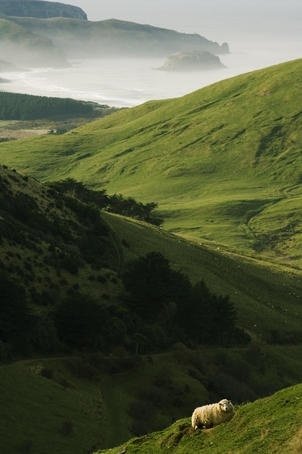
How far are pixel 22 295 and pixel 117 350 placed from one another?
9.01m

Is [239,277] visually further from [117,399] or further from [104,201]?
[104,201]

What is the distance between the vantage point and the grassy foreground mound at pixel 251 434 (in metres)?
26.7

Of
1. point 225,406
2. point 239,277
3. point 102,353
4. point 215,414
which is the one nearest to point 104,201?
point 239,277

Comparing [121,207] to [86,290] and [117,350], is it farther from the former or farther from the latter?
[117,350]

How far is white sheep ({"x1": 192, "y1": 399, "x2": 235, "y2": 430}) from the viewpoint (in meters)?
30.5

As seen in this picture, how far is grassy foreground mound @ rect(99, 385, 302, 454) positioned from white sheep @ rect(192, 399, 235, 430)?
0.37 m

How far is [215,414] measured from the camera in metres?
30.6

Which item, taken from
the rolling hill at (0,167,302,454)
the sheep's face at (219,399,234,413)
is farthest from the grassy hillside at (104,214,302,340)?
the sheep's face at (219,399,234,413)

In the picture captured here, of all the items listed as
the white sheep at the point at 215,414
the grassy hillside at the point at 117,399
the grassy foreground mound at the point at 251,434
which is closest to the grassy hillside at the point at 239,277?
the grassy hillside at the point at 117,399

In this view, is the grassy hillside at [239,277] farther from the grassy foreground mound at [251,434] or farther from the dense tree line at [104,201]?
the grassy foreground mound at [251,434]

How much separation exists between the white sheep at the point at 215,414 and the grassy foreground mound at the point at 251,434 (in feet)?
1.21

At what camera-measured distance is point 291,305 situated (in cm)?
9594

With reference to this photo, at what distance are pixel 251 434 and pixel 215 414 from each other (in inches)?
99.0

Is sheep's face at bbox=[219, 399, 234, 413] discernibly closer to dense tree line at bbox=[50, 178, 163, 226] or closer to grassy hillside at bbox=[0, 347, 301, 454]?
grassy hillside at bbox=[0, 347, 301, 454]
